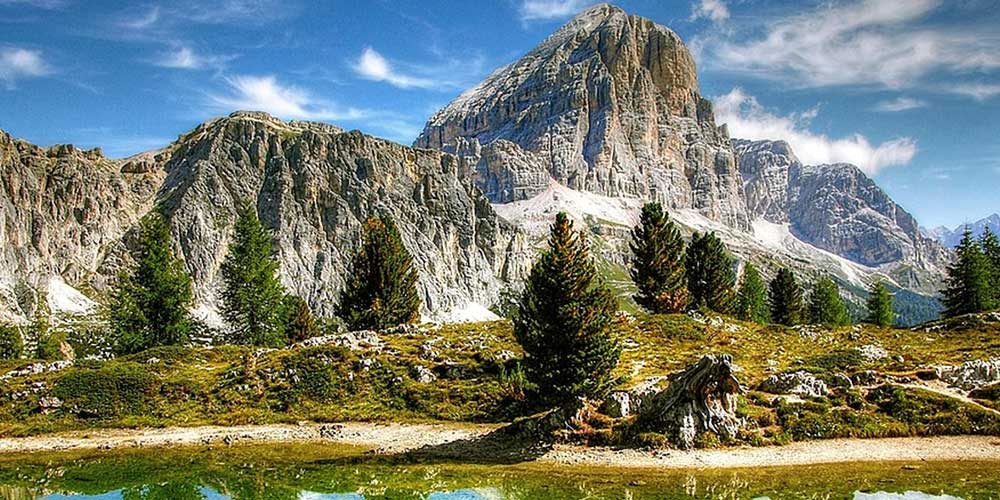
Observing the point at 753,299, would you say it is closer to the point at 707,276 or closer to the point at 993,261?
the point at 707,276

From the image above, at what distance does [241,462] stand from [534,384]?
655 inches

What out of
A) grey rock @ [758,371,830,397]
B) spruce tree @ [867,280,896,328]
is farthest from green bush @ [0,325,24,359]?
spruce tree @ [867,280,896,328]

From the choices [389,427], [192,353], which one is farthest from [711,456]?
[192,353]

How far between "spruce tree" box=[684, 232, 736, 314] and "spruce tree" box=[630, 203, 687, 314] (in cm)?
1154

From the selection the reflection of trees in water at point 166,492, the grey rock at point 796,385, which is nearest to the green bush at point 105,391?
the reflection of trees in water at point 166,492

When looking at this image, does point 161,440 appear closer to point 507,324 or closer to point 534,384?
point 534,384

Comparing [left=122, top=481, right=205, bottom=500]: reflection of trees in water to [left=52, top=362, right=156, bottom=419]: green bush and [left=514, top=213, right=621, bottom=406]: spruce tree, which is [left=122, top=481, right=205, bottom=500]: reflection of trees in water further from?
[left=52, top=362, right=156, bottom=419]: green bush

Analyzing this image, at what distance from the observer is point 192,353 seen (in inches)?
2178

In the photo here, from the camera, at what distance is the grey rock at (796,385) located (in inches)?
1443

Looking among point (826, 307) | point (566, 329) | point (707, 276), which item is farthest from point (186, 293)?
point (826, 307)

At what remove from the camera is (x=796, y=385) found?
37562 millimetres

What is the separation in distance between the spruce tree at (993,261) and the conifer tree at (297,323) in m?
97.1

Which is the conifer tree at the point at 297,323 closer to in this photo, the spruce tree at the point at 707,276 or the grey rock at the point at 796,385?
the spruce tree at the point at 707,276

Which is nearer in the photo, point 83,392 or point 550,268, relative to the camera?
point 550,268
